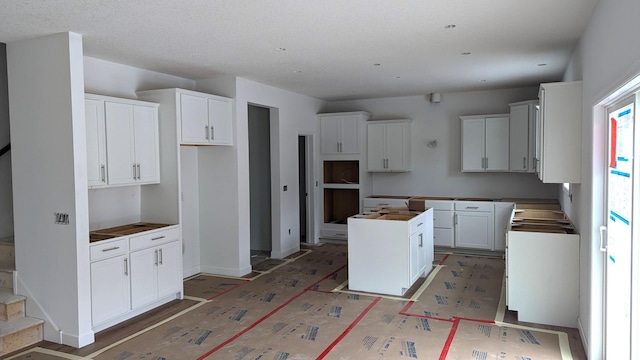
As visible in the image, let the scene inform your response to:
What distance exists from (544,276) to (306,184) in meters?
4.72

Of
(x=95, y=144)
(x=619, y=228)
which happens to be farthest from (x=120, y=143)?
(x=619, y=228)

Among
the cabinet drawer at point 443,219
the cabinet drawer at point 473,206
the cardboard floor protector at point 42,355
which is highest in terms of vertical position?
the cabinet drawer at point 473,206

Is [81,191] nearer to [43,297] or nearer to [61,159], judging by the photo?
[61,159]

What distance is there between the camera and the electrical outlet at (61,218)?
3.89m

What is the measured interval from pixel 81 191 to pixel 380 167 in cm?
524

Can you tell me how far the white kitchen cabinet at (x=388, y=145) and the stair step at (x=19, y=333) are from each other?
5.59 m

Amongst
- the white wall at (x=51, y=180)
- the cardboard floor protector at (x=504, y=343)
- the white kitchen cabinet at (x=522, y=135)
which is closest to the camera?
the cardboard floor protector at (x=504, y=343)

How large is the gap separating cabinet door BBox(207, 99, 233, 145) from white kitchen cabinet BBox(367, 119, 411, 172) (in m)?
3.02

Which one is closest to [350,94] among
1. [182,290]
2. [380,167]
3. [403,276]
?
[380,167]

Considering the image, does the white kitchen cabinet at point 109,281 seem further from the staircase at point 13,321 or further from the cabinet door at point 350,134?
the cabinet door at point 350,134

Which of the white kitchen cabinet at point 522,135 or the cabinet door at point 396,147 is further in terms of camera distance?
the cabinet door at point 396,147

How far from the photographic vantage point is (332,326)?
4.21 m

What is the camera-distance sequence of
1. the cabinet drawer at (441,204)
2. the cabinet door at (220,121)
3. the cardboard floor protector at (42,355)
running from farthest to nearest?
the cabinet drawer at (441,204) → the cabinet door at (220,121) → the cardboard floor protector at (42,355)

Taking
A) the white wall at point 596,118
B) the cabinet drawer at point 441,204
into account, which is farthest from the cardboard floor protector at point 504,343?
the cabinet drawer at point 441,204
